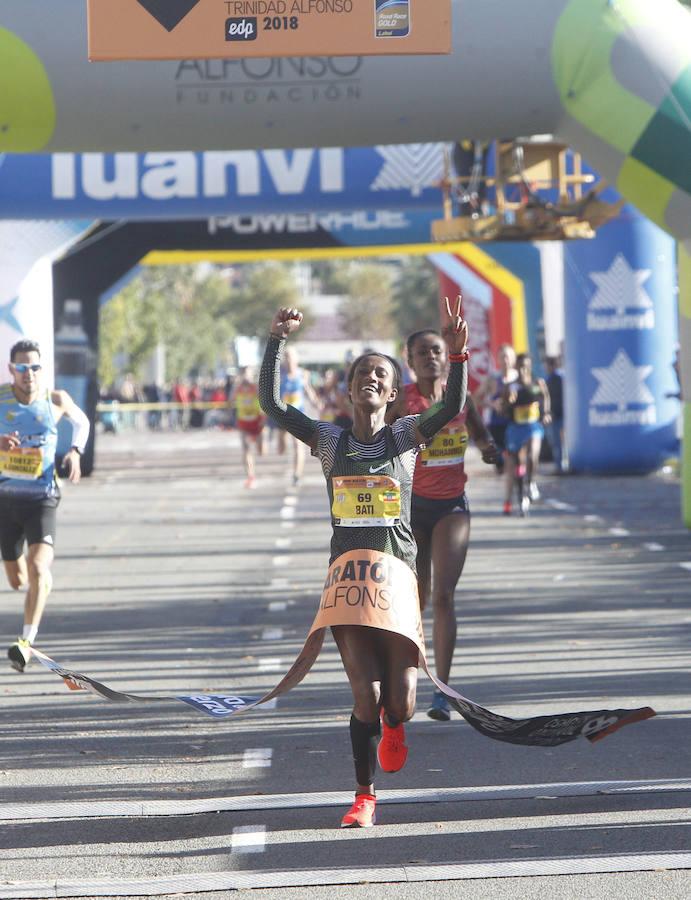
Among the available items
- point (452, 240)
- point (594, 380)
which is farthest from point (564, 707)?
point (594, 380)

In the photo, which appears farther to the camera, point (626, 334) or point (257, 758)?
point (626, 334)

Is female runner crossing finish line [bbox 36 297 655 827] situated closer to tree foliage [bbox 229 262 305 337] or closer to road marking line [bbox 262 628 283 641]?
road marking line [bbox 262 628 283 641]

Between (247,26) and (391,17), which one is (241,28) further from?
A: (391,17)

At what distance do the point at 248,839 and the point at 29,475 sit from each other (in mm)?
3933

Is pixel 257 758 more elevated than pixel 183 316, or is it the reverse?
pixel 183 316

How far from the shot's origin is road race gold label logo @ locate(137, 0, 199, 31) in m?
8.31

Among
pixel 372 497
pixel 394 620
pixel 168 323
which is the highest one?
pixel 168 323

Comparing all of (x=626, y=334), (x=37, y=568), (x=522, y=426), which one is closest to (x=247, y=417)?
(x=626, y=334)

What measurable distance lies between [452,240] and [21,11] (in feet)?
32.3

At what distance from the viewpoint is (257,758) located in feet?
20.9

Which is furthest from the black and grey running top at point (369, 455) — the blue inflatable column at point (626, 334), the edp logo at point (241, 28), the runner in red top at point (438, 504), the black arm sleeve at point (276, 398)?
the blue inflatable column at point (626, 334)

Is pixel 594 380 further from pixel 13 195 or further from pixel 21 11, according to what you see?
pixel 21 11

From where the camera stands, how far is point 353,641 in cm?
534

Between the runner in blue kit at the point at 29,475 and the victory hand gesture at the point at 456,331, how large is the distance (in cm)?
342
